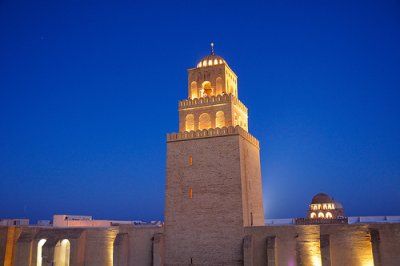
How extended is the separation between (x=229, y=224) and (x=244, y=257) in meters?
2.31

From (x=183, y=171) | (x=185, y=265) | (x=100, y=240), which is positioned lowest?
(x=185, y=265)

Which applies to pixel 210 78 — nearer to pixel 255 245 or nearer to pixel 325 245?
pixel 255 245

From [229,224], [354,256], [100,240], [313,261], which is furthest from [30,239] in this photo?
[354,256]

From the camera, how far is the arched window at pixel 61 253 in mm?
28592

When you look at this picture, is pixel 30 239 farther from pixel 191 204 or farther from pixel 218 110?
pixel 218 110

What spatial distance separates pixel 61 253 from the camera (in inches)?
1148

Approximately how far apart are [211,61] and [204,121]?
4970 millimetres

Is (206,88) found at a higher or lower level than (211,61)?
lower

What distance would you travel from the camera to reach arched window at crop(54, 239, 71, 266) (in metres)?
28.6

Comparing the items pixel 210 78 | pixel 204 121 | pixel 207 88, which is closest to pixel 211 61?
pixel 210 78

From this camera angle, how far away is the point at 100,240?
26.7 m

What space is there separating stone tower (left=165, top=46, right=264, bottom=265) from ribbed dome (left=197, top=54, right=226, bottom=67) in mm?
579

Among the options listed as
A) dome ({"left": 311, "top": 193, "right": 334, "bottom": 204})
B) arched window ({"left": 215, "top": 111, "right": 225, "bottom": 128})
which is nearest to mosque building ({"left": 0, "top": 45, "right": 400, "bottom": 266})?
arched window ({"left": 215, "top": 111, "right": 225, "bottom": 128})

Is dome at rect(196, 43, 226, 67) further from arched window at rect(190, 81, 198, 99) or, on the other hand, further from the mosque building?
arched window at rect(190, 81, 198, 99)
